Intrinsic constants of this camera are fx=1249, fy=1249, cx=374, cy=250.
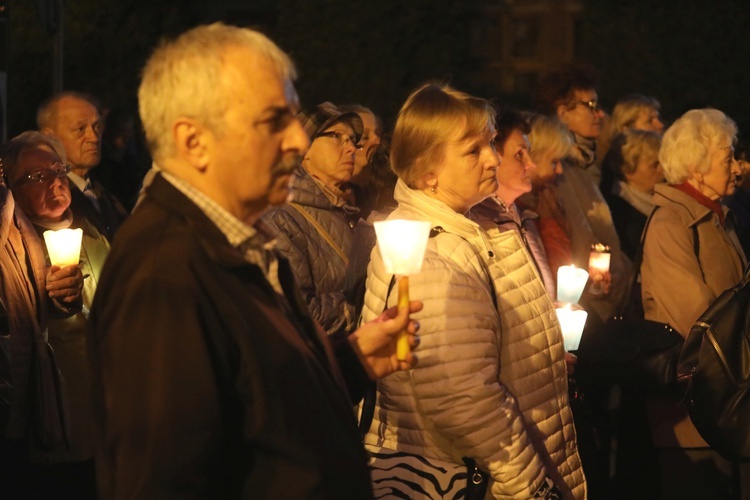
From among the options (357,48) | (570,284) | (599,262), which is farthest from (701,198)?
(357,48)

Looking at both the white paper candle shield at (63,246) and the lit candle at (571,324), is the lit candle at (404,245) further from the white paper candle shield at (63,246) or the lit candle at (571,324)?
the white paper candle shield at (63,246)

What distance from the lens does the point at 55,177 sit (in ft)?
21.3

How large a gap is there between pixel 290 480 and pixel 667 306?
436 centimetres

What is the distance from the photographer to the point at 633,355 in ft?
20.2

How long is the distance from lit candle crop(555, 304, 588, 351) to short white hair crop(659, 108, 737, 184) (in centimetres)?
200

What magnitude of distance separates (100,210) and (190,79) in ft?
17.2

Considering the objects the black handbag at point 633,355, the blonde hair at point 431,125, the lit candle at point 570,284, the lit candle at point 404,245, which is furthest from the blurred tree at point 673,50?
the lit candle at point 404,245

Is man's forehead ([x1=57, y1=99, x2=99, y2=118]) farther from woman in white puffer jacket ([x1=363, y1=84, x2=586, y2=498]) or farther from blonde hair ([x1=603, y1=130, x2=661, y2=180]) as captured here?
woman in white puffer jacket ([x1=363, y1=84, x2=586, y2=498])

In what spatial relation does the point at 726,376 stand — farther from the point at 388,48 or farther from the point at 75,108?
the point at 388,48

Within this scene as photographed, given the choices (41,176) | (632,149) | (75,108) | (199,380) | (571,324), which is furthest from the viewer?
(632,149)

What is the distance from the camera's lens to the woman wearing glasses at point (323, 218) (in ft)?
19.1

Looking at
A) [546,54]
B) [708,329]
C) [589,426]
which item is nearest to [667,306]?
[589,426]

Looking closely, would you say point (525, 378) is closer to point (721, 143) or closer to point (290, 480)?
point (290, 480)

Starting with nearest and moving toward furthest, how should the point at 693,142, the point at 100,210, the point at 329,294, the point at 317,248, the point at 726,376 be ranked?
the point at 726,376
the point at 329,294
the point at 317,248
the point at 693,142
the point at 100,210
